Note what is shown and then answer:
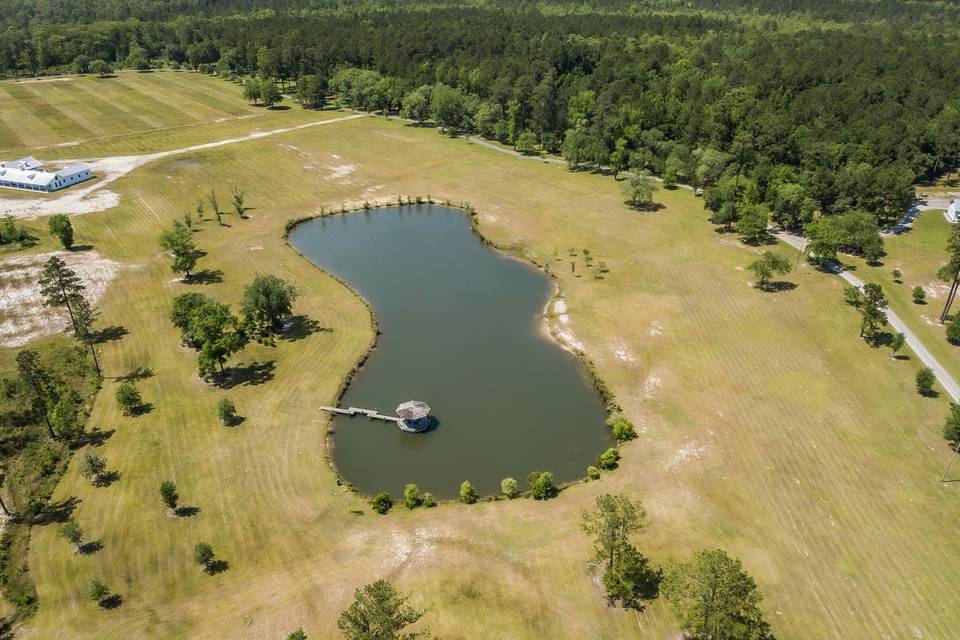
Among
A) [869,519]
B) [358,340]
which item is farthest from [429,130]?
[869,519]

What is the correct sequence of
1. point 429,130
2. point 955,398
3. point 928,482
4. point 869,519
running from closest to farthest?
point 869,519, point 928,482, point 955,398, point 429,130

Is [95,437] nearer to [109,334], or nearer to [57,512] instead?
[57,512]

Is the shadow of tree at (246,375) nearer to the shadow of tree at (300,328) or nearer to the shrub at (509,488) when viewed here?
the shadow of tree at (300,328)

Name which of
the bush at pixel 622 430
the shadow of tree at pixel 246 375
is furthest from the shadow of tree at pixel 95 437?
the bush at pixel 622 430

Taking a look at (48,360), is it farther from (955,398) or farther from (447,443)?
(955,398)

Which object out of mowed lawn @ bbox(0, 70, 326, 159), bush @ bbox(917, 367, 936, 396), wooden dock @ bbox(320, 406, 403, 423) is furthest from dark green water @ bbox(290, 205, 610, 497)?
mowed lawn @ bbox(0, 70, 326, 159)

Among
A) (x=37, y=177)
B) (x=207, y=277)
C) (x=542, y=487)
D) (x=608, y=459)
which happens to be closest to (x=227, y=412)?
(x=542, y=487)
